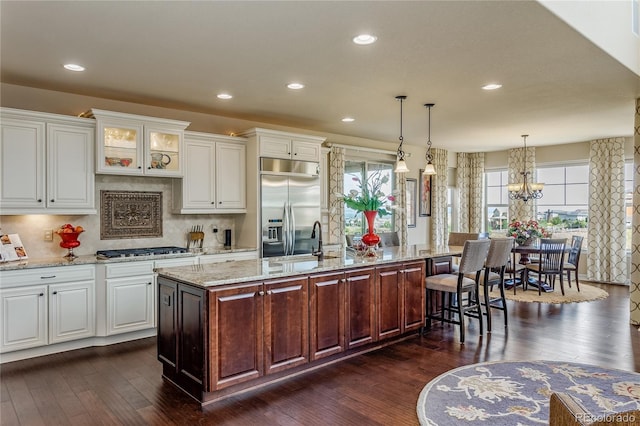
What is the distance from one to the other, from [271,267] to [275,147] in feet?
8.88

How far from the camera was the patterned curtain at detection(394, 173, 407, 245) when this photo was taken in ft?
27.3

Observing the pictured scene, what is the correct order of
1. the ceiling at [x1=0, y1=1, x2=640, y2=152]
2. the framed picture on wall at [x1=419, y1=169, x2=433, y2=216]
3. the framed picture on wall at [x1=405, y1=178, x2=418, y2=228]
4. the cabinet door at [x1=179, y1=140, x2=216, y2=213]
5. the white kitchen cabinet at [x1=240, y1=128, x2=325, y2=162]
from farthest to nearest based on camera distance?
the framed picture on wall at [x1=419, y1=169, x2=433, y2=216] < the framed picture on wall at [x1=405, y1=178, x2=418, y2=228] < the white kitchen cabinet at [x1=240, y1=128, x2=325, y2=162] < the cabinet door at [x1=179, y1=140, x2=216, y2=213] < the ceiling at [x1=0, y1=1, x2=640, y2=152]

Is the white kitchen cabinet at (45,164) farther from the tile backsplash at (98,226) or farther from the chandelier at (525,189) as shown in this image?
the chandelier at (525,189)

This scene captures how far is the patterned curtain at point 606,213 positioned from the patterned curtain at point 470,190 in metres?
2.26

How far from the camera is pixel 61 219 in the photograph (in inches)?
185

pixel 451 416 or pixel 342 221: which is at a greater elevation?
pixel 342 221

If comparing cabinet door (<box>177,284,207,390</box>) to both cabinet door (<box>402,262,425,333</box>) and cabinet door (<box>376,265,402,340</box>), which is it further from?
cabinet door (<box>402,262,425,333</box>)

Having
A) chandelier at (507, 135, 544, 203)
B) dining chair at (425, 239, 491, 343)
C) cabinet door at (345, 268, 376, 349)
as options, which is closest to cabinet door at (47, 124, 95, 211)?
cabinet door at (345, 268, 376, 349)

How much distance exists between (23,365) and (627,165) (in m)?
9.64

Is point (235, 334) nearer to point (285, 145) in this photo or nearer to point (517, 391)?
point (517, 391)

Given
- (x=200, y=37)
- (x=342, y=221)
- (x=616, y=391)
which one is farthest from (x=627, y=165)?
(x=200, y=37)

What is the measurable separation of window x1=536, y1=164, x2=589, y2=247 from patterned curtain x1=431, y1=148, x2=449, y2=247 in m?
1.97

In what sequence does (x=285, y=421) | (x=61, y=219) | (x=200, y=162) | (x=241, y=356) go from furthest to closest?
(x=200, y=162), (x=61, y=219), (x=241, y=356), (x=285, y=421)

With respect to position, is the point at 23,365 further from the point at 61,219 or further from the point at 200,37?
the point at 200,37
